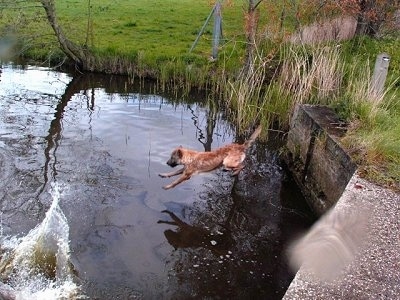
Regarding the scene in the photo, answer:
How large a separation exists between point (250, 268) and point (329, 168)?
2380 millimetres

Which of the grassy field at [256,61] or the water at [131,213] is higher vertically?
A: the grassy field at [256,61]

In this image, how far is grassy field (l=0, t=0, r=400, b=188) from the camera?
7617 mm

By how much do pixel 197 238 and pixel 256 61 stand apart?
7.58 m

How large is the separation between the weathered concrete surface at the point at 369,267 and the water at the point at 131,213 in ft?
4.99

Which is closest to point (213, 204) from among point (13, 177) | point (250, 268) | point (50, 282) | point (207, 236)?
point (207, 236)

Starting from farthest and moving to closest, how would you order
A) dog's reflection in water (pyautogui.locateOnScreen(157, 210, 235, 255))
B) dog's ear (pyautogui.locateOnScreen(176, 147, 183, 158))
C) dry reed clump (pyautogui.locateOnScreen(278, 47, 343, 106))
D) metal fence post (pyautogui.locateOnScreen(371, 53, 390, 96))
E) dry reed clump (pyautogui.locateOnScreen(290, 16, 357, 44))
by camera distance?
dry reed clump (pyautogui.locateOnScreen(290, 16, 357, 44)), dry reed clump (pyautogui.locateOnScreen(278, 47, 343, 106)), metal fence post (pyautogui.locateOnScreen(371, 53, 390, 96)), dog's ear (pyautogui.locateOnScreen(176, 147, 183, 158)), dog's reflection in water (pyautogui.locateOnScreen(157, 210, 235, 255))

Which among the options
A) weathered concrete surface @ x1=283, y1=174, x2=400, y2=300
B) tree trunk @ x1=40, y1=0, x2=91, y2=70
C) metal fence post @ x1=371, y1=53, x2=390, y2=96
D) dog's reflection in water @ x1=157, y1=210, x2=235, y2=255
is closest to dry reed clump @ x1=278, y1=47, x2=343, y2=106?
metal fence post @ x1=371, y1=53, x2=390, y2=96

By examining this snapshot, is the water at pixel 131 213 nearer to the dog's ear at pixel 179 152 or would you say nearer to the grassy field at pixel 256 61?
the dog's ear at pixel 179 152

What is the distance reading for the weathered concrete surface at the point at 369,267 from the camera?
12.2 ft

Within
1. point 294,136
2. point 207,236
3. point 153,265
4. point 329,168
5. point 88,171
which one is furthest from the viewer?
point 294,136

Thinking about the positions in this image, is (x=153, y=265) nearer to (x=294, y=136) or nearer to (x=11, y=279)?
(x=11, y=279)

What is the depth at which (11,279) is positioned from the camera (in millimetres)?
5297

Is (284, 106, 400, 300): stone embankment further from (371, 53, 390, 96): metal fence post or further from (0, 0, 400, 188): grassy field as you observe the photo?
(371, 53, 390, 96): metal fence post

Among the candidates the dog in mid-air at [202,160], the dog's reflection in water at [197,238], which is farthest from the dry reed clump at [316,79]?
the dog's reflection in water at [197,238]
